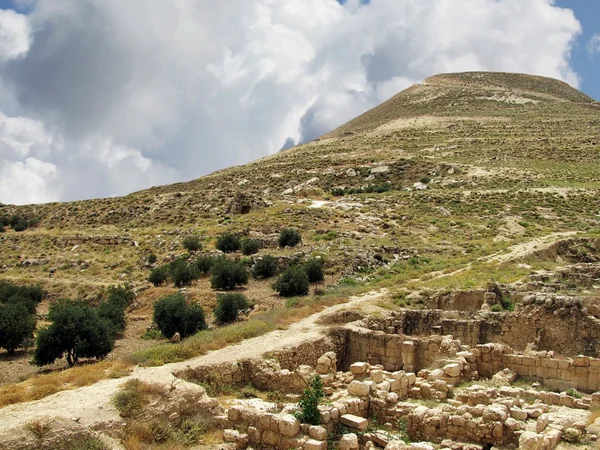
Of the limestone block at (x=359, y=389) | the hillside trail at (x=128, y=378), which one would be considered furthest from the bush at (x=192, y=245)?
the limestone block at (x=359, y=389)

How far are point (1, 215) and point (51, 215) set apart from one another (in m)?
6.02

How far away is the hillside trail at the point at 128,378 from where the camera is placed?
9453mm

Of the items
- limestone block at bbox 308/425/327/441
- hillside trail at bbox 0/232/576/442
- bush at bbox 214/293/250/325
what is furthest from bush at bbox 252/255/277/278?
limestone block at bbox 308/425/327/441

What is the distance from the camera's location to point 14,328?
838 inches

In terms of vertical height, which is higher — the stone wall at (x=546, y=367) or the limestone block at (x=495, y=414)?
the stone wall at (x=546, y=367)

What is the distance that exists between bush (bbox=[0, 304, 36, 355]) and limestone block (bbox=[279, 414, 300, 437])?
15180mm

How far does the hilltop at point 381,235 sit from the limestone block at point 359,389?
2359mm

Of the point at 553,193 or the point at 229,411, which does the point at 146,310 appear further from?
the point at 553,193

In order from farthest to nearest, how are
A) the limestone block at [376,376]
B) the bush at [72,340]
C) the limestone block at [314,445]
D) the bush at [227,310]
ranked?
the bush at [227,310]
the bush at [72,340]
the limestone block at [376,376]
the limestone block at [314,445]

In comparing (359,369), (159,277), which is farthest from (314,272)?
(359,369)

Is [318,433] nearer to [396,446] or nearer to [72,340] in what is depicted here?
[396,446]

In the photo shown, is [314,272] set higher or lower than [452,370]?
higher

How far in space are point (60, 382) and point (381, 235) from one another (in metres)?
24.3

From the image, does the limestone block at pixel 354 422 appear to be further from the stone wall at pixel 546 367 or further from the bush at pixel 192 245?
the bush at pixel 192 245
